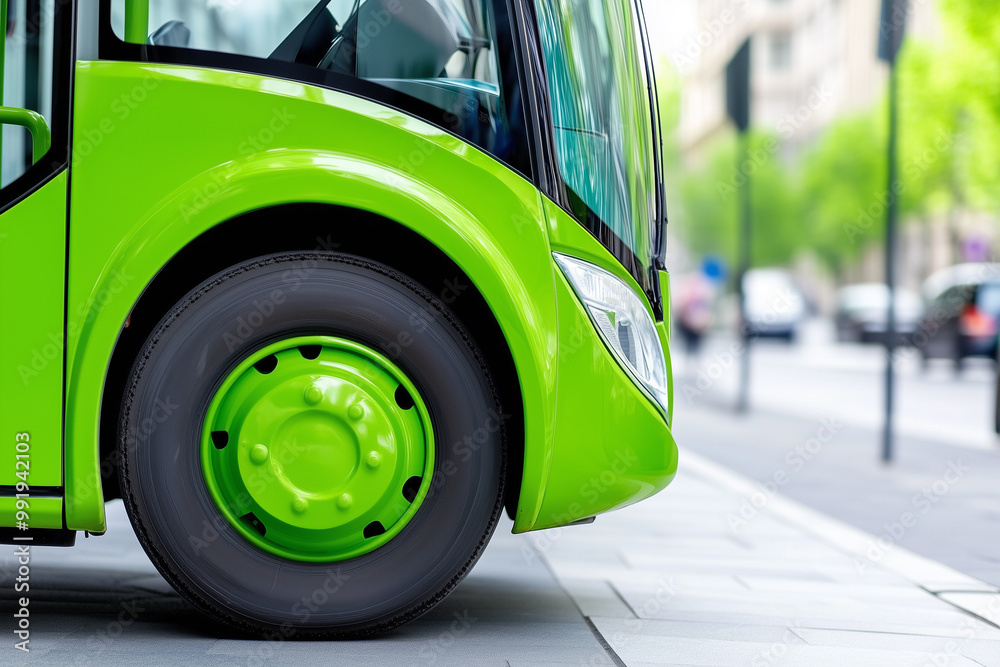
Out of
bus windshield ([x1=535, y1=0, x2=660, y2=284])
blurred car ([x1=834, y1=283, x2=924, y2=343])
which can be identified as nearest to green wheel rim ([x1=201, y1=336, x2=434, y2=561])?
bus windshield ([x1=535, y1=0, x2=660, y2=284])

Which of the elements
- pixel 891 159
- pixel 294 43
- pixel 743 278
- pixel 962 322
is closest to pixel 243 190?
pixel 294 43

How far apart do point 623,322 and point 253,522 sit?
121 centimetres

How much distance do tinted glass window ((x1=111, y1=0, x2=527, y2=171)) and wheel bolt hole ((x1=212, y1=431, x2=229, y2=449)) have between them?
3.35 feet

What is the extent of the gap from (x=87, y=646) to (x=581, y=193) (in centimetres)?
Answer: 190

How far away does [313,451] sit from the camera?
11.4 feet

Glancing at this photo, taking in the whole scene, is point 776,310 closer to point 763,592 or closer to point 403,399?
point 763,592

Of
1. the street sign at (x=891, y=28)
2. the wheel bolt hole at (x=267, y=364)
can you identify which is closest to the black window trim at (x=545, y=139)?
the wheel bolt hole at (x=267, y=364)

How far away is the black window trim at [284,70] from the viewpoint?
349 centimetres

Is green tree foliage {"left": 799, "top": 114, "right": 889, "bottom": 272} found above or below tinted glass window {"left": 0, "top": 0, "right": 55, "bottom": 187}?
below

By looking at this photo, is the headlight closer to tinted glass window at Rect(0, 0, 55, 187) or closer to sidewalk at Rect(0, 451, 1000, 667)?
sidewalk at Rect(0, 451, 1000, 667)

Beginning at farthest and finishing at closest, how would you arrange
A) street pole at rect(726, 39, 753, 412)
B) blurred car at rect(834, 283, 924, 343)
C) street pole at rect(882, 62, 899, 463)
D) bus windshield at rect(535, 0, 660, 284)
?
blurred car at rect(834, 283, 924, 343) → street pole at rect(726, 39, 753, 412) → street pole at rect(882, 62, 899, 463) → bus windshield at rect(535, 0, 660, 284)

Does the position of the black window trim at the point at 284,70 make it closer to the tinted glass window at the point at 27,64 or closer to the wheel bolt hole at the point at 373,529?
the tinted glass window at the point at 27,64

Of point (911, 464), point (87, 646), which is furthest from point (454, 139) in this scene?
point (911, 464)

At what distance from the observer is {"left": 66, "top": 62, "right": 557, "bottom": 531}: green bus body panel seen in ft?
11.2
